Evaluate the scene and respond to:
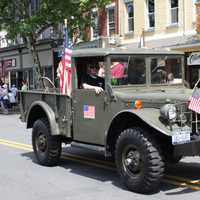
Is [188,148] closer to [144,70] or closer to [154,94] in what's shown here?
[154,94]

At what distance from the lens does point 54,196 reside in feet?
24.7

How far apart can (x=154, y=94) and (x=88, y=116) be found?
1244mm

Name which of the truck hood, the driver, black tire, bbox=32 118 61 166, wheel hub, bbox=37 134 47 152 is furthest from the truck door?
wheel hub, bbox=37 134 47 152

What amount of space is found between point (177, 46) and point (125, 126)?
16985 millimetres

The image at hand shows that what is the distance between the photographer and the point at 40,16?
26.7 metres

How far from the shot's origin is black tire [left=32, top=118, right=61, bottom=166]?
9711 millimetres

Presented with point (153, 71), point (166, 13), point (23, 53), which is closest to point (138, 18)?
point (166, 13)

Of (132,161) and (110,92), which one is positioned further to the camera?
(110,92)

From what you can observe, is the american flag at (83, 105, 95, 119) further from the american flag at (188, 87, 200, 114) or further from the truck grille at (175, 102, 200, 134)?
the american flag at (188, 87, 200, 114)

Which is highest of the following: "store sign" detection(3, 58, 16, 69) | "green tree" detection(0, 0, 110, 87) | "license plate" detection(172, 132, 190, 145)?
"green tree" detection(0, 0, 110, 87)

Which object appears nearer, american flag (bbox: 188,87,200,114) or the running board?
american flag (bbox: 188,87,200,114)

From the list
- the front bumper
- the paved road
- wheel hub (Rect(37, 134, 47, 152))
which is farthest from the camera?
wheel hub (Rect(37, 134, 47, 152))

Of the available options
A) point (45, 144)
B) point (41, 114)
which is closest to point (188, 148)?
point (45, 144)

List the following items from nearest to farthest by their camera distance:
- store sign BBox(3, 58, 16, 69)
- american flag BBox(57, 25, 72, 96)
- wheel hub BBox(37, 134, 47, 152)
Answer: american flag BBox(57, 25, 72, 96) → wheel hub BBox(37, 134, 47, 152) → store sign BBox(3, 58, 16, 69)
